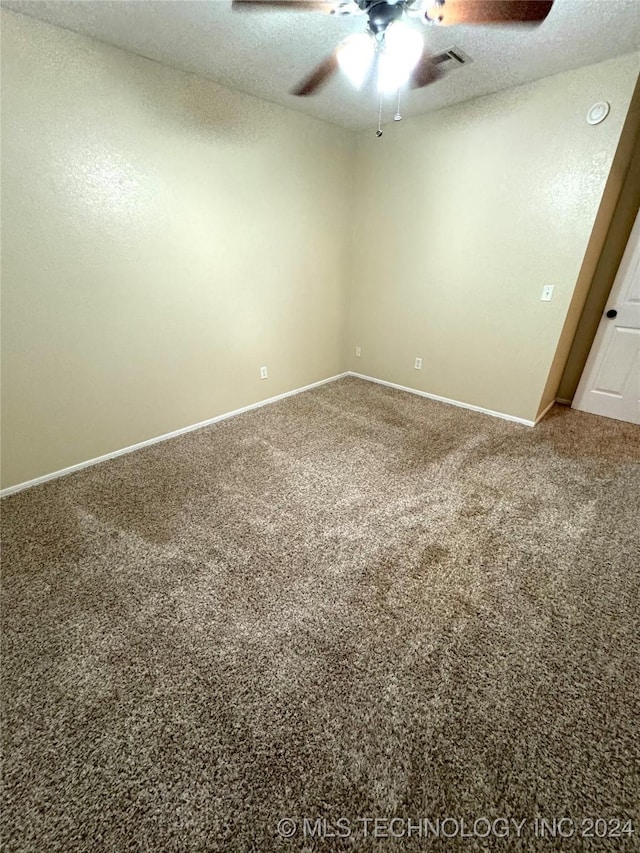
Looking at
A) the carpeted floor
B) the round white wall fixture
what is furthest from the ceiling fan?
the carpeted floor

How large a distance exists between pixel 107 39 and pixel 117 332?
5.08ft

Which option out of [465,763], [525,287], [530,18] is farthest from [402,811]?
[525,287]

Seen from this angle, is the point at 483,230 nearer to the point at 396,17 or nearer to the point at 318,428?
the point at 396,17

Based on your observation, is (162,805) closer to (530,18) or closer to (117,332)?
(117,332)

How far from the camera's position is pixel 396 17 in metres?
1.38

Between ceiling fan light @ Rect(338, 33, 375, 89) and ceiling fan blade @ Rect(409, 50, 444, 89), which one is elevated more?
ceiling fan blade @ Rect(409, 50, 444, 89)

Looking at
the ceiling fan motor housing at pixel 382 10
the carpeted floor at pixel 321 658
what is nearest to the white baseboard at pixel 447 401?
the carpeted floor at pixel 321 658

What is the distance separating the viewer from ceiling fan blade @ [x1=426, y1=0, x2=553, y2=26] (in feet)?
4.13

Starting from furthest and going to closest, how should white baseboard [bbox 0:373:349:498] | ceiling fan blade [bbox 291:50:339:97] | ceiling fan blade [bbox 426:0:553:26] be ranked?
white baseboard [bbox 0:373:349:498] < ceiling fan blade [bbox 291:50:339:97] < ceiling fan blade [bbox 426:0:553:26]

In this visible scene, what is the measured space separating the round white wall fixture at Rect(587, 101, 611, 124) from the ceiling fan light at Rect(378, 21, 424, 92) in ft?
5.06

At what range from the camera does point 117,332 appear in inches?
97.0

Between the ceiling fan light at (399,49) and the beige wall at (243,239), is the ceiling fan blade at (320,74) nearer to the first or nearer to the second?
the ceiling fan light at (399,49)

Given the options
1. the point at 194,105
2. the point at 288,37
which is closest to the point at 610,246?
the point at 288,37

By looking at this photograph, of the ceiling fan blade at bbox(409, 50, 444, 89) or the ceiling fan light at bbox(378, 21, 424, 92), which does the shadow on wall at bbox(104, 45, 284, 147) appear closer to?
the ceiling fan blade at bbox(409, 50, 444, 89)
